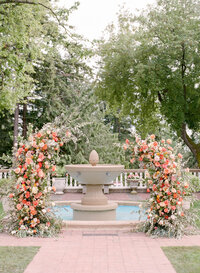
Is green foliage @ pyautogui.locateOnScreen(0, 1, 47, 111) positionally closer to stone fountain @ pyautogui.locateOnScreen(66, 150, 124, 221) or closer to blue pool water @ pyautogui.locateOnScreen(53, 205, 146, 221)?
blue pool water @ pyautogui.locateOnScreen(53, 205, 146, 221)

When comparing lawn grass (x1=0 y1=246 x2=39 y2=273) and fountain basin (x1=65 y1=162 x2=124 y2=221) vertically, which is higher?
fountain basin (x1=65 y1=162 x2=124 y2=221)

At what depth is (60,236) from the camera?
799 cm

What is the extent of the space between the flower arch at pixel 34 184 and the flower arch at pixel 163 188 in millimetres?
1766

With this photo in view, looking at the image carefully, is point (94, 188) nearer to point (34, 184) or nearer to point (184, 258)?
point (34, 184)

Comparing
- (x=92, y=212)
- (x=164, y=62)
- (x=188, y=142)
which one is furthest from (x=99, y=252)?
(x=188, y=142)

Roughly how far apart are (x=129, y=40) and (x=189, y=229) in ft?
51.8

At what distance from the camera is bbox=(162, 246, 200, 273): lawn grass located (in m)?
5.55

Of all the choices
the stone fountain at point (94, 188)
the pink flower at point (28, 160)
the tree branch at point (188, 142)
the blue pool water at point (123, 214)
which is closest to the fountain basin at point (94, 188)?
the stone fountain at point (94, 188)

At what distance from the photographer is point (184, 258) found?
6.12 meters

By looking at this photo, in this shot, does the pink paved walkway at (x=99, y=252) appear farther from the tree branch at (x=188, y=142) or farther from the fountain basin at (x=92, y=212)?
the tree branch at (x=188, y=142)

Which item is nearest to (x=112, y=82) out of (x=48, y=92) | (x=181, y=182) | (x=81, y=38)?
(x=48, y=92)

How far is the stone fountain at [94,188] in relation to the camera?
382 inches

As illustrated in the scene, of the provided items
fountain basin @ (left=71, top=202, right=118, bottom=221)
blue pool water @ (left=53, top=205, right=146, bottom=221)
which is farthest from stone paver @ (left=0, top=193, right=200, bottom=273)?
blue pool water @ (left=53, top=205, right=146, bottom=221)

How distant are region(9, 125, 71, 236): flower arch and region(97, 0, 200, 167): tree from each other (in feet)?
41.7
